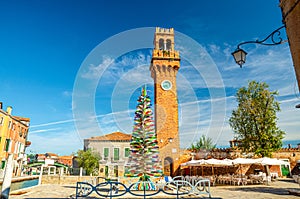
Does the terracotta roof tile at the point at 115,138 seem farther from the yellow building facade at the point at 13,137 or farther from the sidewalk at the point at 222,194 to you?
the sidewalk at the point at 222,194

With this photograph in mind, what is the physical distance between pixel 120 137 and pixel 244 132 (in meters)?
15.5

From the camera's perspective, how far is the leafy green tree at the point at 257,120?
49.7 feet

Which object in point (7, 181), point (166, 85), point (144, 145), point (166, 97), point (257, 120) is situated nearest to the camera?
point (7, 181)

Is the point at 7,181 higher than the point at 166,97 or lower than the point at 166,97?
lower

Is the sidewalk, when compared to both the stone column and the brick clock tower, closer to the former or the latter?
the stone column

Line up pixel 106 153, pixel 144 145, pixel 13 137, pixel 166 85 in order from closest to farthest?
pixel 144 145 < pixel 166 85 < pixel 13 137 < pixel 106 153

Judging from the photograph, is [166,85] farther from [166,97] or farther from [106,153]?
[106,153]

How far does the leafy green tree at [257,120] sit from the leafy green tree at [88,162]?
14829 mm

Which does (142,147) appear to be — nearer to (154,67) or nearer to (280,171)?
(154,67)

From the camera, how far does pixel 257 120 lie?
15453 mm

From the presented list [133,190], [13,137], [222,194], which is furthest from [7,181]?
[13,137]

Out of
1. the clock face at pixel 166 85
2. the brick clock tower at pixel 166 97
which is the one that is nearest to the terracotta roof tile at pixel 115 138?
the brick clock tower at pixel 166 97

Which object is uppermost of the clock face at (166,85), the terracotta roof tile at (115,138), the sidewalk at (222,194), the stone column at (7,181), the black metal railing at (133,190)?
the clock face at (166,85)

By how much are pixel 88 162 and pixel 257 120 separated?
55.7 ft
